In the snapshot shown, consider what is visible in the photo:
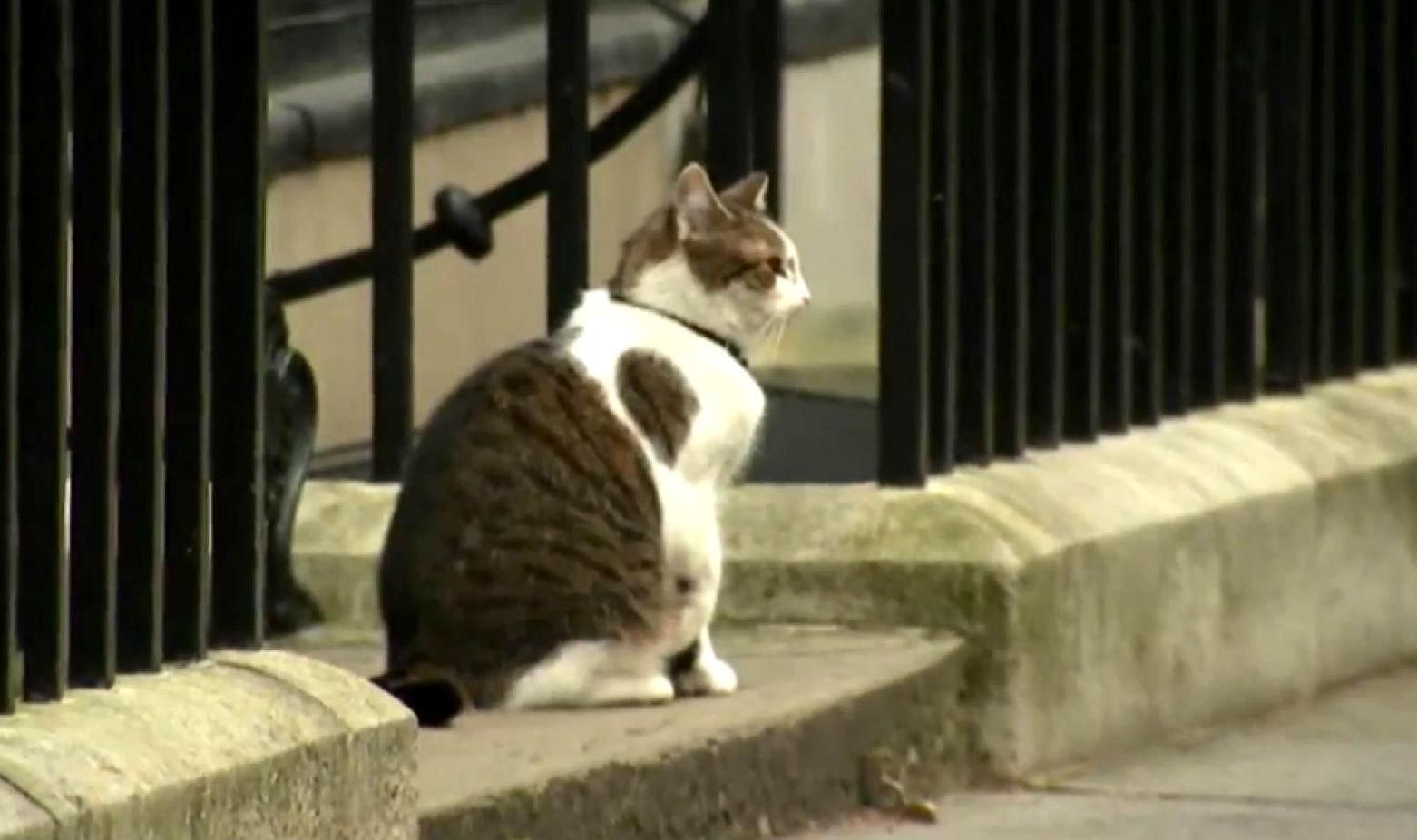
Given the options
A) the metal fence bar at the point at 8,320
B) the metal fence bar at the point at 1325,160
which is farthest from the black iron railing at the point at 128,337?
the metal fence bar at the point at 1325,160

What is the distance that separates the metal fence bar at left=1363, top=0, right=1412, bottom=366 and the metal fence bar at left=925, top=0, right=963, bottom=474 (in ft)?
5.57

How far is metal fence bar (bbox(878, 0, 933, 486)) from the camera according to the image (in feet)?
20.0

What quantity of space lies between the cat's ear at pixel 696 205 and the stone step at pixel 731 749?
719 mm

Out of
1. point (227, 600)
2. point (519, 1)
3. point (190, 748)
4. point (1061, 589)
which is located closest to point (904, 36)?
point (1061, 589)

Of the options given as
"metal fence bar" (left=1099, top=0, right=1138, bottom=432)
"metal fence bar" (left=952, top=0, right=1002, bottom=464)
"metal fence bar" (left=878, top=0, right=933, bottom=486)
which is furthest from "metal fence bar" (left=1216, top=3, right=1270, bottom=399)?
"metal fence bar" (left=878, top=0, right=933, bottom=486)

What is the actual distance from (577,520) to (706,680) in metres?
0.32

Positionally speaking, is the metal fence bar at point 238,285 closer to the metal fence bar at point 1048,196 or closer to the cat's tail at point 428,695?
the cat's tail at point 428,695

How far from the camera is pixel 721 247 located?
5.91 metres

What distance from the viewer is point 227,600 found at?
174 inches

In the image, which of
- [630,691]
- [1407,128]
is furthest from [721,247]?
[1407,128]

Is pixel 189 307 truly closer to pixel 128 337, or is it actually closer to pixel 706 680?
pixel 128 337

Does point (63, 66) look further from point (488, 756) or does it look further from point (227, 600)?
point (488, 756)

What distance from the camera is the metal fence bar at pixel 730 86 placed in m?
6.10

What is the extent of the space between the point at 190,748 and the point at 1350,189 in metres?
4.09
